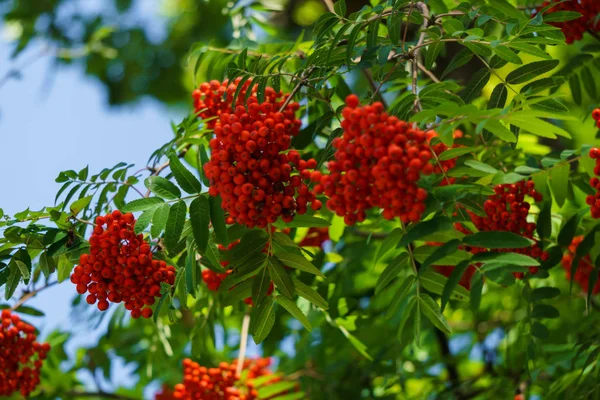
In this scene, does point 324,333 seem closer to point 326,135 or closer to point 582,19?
point 326,135

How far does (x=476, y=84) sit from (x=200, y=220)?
110cm

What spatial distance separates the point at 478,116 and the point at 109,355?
3079mm

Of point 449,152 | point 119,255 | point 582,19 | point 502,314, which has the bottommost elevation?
point 502,314

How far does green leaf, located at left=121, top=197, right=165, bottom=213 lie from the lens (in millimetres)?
2473

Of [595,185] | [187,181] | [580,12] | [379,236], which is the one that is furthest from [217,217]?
[379,236]

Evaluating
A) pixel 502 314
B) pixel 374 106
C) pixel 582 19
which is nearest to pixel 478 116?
pixel 374 106

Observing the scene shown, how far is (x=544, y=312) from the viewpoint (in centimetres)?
292

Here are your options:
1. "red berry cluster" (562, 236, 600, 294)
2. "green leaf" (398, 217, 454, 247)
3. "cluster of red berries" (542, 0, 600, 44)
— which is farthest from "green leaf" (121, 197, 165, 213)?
"red berry cluster" (562, 236, 600, 294)

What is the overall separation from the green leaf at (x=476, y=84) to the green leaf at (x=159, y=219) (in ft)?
3.66

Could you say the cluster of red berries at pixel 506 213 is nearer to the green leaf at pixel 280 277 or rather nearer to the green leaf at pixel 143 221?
the green leaf at pixel 280 277

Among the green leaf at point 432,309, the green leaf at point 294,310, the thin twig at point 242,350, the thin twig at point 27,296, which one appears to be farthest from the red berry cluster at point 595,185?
the thin twig at point 27,296

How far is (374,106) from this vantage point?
6.73ft

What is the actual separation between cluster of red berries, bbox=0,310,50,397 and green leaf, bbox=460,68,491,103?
2.05 m

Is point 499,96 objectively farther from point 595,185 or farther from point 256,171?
point 256,171
